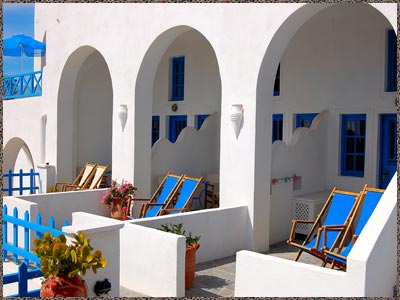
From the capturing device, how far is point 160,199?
996cm

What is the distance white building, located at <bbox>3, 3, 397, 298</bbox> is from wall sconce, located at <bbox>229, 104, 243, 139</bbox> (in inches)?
3.1

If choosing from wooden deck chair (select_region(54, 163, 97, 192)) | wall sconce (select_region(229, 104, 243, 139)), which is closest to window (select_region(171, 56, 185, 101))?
wooden deck chair (select_region(54, 163, 97, 192))

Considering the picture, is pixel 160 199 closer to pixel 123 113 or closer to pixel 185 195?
pixel 185 195

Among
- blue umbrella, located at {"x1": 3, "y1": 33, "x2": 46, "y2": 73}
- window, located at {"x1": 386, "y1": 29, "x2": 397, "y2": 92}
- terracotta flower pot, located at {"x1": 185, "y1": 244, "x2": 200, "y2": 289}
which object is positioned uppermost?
blue umbrella, located at {"x1": 3, "y1": 33, "x2": 46, "y2": 73}

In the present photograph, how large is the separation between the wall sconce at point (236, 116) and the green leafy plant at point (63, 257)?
4.57 meters

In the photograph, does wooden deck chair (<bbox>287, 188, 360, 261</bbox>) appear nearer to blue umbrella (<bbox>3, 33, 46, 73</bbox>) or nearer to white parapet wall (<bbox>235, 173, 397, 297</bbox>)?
white parapet wall (<bbox>235, 173, 397, 297</bbox>)

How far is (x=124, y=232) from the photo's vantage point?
22.7ft

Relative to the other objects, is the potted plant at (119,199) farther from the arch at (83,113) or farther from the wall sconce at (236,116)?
the arch at (83,113)

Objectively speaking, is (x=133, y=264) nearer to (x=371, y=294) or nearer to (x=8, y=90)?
(x=371, y=294)

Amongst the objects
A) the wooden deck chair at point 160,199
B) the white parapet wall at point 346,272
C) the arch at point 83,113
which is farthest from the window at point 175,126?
the white parapet wall at point 346,272

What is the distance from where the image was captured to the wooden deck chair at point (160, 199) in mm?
9391

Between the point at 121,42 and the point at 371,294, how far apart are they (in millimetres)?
8181

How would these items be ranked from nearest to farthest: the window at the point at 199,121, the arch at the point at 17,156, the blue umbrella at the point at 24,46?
the window at the point at 199,121 → the blue umbrella at the point at 24,46 → the arch at the point at 17,156

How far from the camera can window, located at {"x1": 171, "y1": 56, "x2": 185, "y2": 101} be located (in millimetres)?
14914
